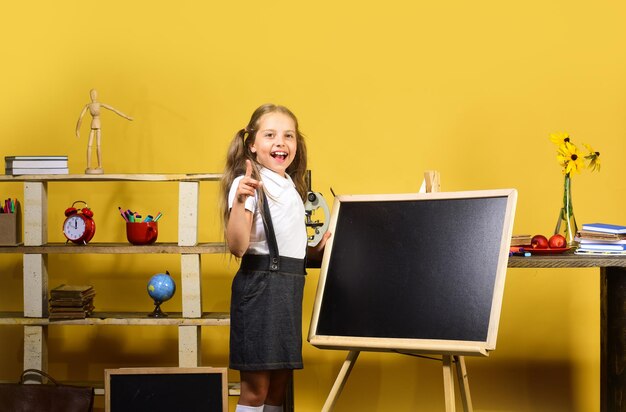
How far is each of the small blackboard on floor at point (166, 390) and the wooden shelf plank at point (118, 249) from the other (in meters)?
0.47

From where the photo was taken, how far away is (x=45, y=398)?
12.1 feet

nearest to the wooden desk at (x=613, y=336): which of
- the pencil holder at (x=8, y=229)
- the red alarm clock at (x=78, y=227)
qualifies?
the red alarm clock at (x=78, y=227)

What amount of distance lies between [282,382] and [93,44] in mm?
1926

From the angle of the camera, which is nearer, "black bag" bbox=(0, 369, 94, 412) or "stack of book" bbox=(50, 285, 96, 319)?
"black bag" bbox=(0, 369, 94, 412)

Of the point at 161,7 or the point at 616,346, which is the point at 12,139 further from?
the point at 616,346

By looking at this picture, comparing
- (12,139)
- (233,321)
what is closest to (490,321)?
(233,321)

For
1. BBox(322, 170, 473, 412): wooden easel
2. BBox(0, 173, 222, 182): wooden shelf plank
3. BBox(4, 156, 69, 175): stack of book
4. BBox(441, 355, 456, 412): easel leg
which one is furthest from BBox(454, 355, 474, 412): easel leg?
BBox(4, 156, 69, 175): stack of book

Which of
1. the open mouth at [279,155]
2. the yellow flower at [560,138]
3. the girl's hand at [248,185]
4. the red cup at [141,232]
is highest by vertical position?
the yellow flower at [560,138]

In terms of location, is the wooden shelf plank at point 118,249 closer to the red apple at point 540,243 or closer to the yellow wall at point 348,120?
the yellow wall at point 348,120

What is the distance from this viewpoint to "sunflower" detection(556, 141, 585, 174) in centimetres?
353

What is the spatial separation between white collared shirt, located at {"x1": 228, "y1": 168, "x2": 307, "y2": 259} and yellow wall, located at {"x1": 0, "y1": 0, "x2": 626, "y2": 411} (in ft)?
3.69

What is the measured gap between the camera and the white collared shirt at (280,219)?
118 inches

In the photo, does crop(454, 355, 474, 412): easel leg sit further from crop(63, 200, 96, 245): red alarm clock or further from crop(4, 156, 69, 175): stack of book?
crop(4, 156, 69, 175): stack of book

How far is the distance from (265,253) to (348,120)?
132 centimetres
